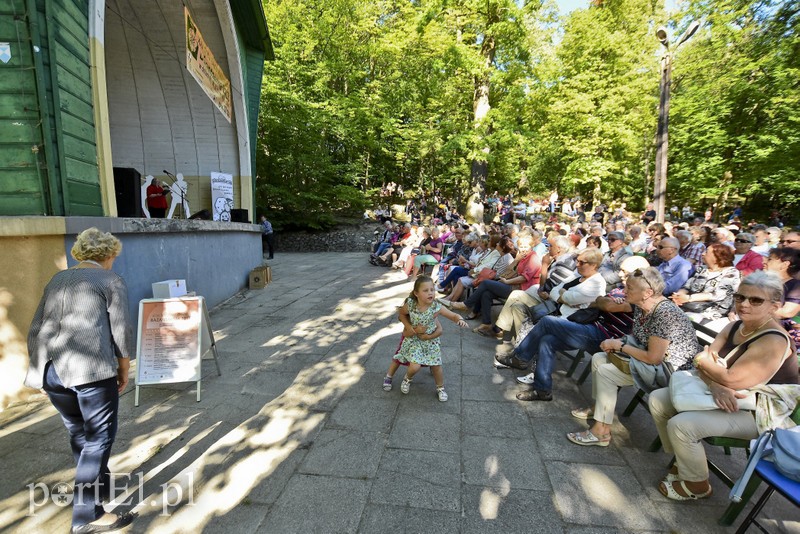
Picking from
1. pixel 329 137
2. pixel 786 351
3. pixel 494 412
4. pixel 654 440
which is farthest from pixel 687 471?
pixel 329 137

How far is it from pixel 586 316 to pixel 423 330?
5.25 ft

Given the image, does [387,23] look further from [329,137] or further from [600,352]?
[600,352]

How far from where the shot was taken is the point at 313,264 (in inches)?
516

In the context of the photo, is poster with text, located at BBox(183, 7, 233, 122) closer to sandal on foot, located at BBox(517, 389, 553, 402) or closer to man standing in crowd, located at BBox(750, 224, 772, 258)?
A: sandal on foot, located at BBox(517, 389, 553, 402)

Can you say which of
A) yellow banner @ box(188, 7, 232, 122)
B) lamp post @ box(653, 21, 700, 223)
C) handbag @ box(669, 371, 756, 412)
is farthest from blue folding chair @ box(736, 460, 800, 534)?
yellow banner @ box(188, 7, 232, 122)

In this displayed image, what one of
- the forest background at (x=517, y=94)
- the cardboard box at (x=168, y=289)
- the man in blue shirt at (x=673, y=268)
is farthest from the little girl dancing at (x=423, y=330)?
the forest background at (x=517, y=94)

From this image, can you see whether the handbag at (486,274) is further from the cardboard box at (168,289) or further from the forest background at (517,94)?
the forest background at (517,94)

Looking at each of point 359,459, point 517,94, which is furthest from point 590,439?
point 517,94

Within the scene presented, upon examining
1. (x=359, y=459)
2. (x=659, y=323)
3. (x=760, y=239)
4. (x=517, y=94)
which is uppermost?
(x=517, y=94)

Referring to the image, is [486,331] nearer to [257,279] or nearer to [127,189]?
[257,279]

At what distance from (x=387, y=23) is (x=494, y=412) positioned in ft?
77.4

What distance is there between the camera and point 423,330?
3625mm

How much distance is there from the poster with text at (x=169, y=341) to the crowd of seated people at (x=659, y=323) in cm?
327

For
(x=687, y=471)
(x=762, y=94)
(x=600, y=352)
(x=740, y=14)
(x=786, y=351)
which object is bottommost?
(x=687, y=471)
